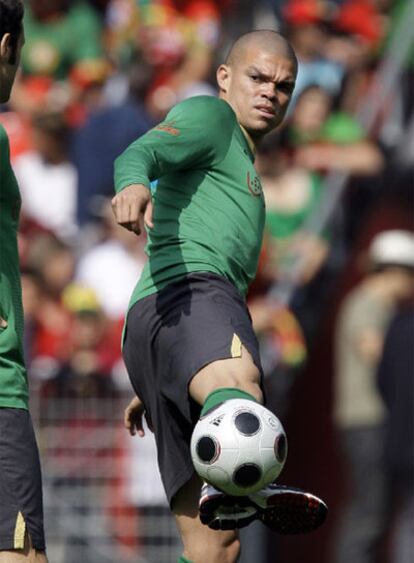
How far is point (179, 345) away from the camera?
653 cm

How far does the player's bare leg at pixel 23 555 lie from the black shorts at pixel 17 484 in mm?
23

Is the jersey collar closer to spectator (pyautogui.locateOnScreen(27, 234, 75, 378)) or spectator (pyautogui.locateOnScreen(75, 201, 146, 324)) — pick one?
spectator (pyautogui.locateOnScreen(27, 234, 75, 378))

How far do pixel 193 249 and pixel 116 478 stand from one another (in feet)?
17.8

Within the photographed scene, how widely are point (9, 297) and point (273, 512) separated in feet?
4.15

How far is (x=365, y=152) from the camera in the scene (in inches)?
555

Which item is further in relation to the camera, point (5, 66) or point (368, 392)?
point (368, 392)

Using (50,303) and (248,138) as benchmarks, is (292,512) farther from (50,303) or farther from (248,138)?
(50,303)

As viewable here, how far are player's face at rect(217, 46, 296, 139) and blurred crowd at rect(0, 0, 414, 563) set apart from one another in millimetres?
4927

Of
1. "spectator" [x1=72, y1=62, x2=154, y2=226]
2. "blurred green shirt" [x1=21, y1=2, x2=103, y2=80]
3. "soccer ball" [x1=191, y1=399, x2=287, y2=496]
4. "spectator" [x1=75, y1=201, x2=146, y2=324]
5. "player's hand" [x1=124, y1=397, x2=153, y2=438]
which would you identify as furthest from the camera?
"blurred green shirt" [x1=21, y1=2, x2=103, y2=80]

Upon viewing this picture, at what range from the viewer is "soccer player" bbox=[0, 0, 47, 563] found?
6312 mm

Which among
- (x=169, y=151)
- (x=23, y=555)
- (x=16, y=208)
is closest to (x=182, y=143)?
(x=169, y=151)

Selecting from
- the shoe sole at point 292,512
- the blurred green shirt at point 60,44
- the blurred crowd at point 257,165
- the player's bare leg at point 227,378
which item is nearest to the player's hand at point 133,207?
the player's bare leg at point 227,378

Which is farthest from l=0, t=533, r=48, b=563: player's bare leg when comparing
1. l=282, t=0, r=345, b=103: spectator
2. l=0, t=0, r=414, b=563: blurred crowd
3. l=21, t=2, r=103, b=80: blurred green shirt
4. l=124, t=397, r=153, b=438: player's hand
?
l=21, t=2, r=103, b=80: blurred green shirt

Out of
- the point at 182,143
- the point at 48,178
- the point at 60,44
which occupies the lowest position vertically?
the point at 48,178
